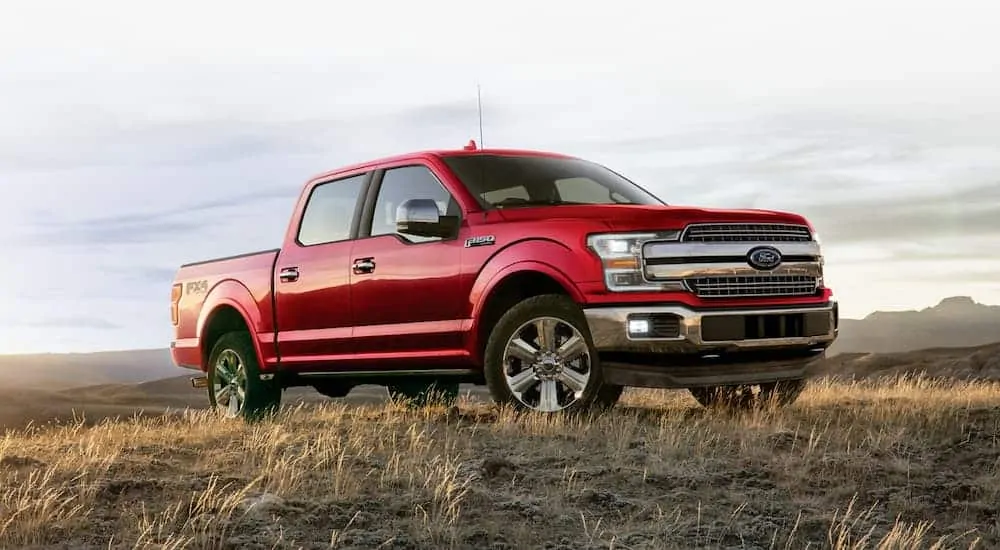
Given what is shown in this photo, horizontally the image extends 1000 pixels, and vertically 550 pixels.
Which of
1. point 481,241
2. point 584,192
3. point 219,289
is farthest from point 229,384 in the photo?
point 584,192

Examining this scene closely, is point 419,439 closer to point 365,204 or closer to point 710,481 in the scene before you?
point 710,481

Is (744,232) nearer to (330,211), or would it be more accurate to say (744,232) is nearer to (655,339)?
(655,339)

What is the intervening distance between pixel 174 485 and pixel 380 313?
3.47 m

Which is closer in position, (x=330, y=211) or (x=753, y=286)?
(x=753, y=286)

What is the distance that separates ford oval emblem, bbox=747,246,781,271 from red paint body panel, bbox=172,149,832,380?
0.23 m

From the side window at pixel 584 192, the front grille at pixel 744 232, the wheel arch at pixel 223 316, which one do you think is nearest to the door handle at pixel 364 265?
the side window at pixel 584 192

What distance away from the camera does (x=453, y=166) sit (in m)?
9.56

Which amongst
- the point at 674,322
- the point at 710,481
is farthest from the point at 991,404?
the point at 710,481

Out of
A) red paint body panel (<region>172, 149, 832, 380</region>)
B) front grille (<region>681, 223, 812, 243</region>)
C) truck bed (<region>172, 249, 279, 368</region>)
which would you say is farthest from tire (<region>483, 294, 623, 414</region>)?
truck bed (<region>172, 249, 279, 368</region>)

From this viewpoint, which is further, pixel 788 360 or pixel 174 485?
pixel 788 360

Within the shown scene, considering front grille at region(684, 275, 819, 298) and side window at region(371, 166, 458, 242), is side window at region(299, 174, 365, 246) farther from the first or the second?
front grille at region(684, 275, 819, 298)

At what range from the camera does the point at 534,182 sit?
31.6 ft

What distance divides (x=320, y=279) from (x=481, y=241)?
202cm

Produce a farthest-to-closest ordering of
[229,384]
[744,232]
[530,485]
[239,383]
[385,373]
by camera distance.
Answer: [229,384], [239,383], [385,373], [744,232], [530,485]
